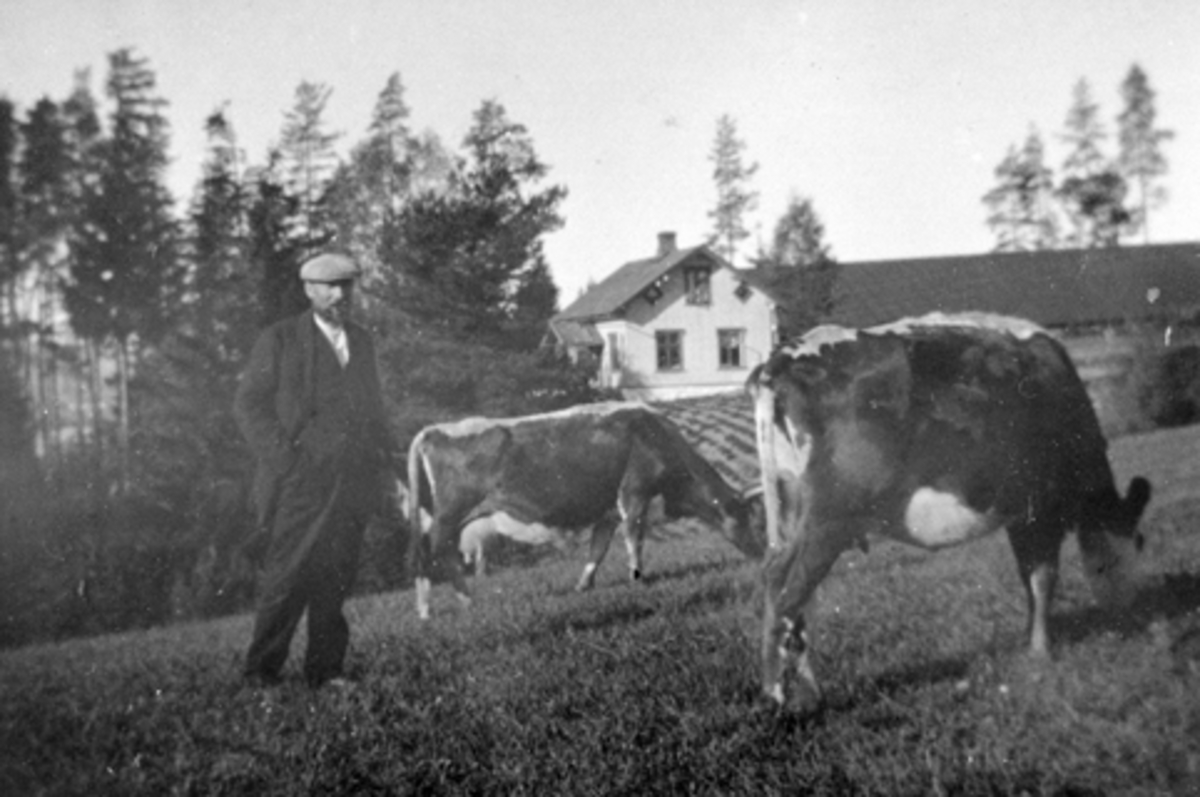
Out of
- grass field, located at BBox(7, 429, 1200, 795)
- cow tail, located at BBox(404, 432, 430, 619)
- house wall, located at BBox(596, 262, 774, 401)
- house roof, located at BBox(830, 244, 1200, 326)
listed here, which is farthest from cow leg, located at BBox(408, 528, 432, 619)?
house roof, located at BBox(830, 244, 1200, 326)

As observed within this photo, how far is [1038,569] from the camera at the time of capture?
14.6 feet

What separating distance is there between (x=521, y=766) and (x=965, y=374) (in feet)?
9.08

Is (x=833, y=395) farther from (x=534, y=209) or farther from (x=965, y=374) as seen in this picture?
(x=534, y=209)

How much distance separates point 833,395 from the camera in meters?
4.35

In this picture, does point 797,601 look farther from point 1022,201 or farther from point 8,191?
point 8,191

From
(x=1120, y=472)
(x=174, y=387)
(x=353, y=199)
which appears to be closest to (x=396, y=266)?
(x=353, y=199)

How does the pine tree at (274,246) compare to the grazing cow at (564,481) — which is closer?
the pine tree at (274,246)

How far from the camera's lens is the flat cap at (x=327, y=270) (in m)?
4.58

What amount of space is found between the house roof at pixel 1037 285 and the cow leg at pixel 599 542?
141 inches

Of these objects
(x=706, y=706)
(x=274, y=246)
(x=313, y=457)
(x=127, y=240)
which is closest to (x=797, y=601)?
(x=706, y=706)

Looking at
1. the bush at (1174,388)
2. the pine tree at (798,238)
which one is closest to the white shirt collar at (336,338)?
the pine tree at (798,238)

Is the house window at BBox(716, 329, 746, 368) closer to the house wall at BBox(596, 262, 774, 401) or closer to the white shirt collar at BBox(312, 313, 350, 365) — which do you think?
the house wall at BBox(596, 262, 774, 401)

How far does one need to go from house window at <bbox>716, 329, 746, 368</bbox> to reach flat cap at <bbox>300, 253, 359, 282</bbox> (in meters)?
2.42

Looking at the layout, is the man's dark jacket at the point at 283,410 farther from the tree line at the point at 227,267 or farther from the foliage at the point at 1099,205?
the foliage at the point at 1099,205
